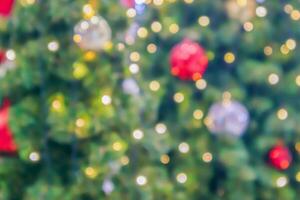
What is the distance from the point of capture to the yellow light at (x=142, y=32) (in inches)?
131

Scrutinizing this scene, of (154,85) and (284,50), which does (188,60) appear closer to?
(154,85)

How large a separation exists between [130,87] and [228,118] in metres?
0.83

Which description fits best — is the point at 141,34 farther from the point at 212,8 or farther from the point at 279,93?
the point at 279,93

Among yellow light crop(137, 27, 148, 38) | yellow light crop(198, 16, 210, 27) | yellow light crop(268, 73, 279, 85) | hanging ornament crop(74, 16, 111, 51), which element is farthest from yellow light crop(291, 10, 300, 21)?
hanging ornament crop(74, 16, 111, 51)

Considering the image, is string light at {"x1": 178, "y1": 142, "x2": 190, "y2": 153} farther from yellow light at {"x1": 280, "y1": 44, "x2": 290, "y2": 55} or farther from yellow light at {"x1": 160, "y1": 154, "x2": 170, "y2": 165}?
yellow light at {"x1": 280, "y1": 44, "x2": 290, "y2": 55}

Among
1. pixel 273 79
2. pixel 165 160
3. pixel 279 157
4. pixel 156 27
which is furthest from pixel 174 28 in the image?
pixel 279 157

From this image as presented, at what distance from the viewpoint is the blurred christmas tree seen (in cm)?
241

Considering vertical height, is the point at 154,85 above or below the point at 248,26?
below

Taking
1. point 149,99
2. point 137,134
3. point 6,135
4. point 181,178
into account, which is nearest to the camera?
point 6,135

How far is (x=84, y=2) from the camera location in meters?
2.42

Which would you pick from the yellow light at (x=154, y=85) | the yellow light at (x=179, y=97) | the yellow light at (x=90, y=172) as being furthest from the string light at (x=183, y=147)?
the yellow light at (x=90, y=172)

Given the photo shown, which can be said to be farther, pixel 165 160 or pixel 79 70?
pixel 165 160

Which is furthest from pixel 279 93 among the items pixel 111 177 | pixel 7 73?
pixel 7 73

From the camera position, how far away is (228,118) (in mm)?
3158
